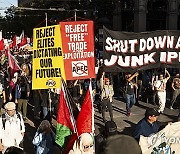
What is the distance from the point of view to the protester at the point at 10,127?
643 cm

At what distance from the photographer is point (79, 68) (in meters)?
8.77

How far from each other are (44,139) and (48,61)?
7.09 ft

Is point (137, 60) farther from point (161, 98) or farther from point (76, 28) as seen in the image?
point (76, 28)

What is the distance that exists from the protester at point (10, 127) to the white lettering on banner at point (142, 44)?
4.35 meters

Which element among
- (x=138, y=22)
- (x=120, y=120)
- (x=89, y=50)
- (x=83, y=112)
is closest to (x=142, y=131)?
(x=83, y=112)

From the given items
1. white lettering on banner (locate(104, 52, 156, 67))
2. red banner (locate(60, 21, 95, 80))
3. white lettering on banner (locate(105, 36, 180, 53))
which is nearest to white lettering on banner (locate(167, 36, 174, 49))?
white lettering on banner (locate(105, 36, 180, 53))

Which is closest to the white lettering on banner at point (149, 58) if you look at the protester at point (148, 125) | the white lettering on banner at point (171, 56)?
the white lettering on banner at point (171, 56)

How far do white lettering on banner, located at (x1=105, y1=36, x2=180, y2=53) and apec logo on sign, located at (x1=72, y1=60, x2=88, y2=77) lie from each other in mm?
1730

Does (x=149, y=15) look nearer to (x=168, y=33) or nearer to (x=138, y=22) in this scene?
(x=138, y=22)

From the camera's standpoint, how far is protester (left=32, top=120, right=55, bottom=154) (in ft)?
21.4

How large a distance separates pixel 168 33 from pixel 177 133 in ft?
16.5

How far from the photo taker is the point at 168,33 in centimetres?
1073

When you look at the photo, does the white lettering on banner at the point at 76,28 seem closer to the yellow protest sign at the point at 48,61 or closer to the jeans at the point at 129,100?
the yellow protest sign at the point at 48,61

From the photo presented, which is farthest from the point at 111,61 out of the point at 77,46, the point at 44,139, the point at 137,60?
the point at 44,139
